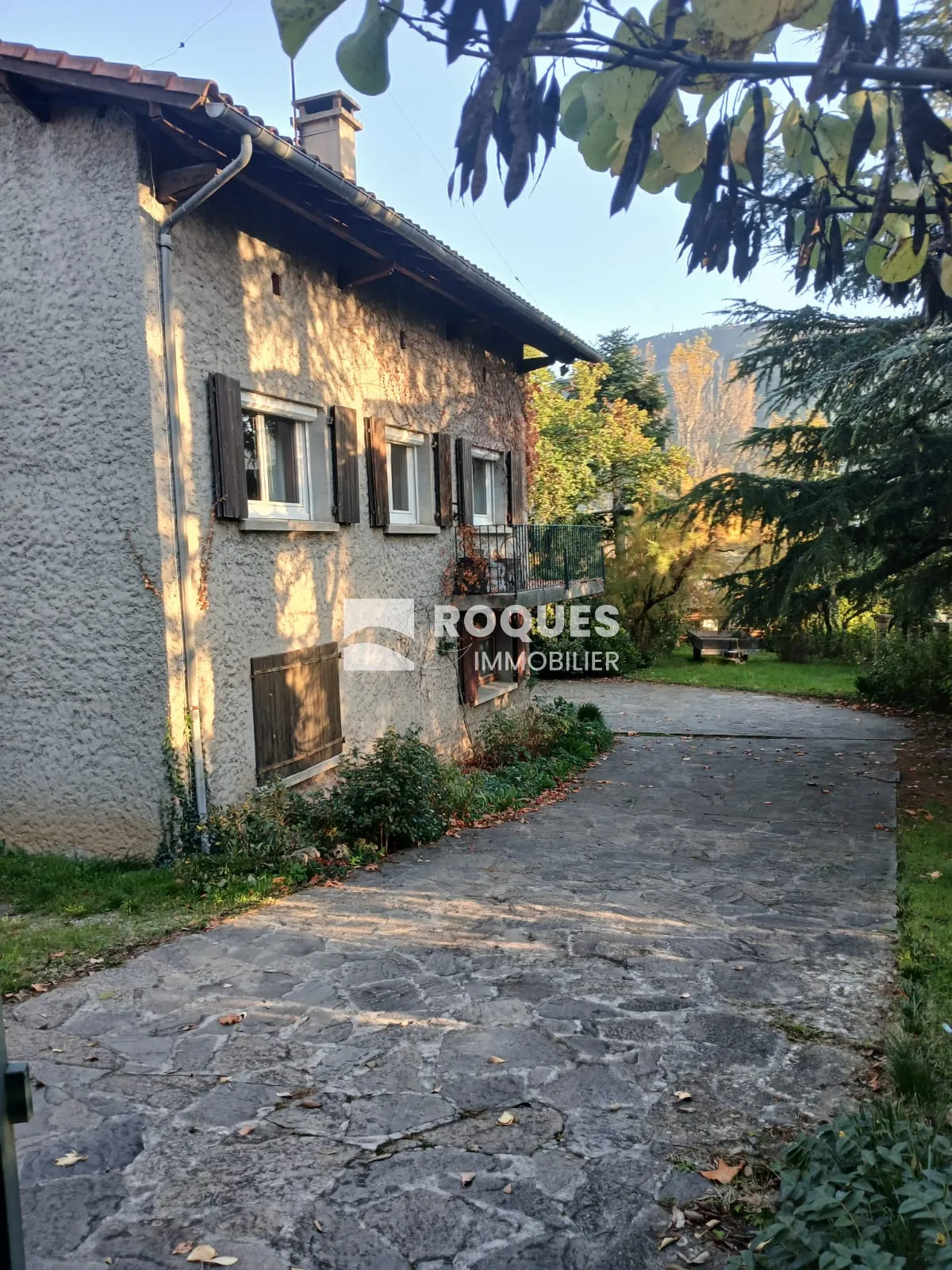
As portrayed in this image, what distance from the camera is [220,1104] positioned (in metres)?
3.57

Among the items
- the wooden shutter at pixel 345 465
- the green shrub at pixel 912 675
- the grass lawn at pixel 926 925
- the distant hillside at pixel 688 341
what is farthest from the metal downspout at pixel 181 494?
the distant hillside at pixel 688 341

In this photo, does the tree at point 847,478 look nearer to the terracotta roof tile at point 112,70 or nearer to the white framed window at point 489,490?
the white framed window at point 489,490

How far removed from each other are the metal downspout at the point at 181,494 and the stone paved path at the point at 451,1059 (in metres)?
1.34

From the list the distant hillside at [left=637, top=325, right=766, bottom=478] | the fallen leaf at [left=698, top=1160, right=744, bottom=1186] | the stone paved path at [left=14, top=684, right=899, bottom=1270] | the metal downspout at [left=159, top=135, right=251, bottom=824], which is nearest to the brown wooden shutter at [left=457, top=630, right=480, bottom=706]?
the stone paved path at [left=14, top=684, right=899, bottom=1270]

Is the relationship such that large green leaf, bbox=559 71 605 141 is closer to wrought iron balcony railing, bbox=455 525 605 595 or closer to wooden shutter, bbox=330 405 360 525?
wooden shutter, bbox=330 405 360 525

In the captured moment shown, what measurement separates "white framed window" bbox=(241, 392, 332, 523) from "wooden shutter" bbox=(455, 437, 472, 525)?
114 inches

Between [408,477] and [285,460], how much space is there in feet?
7.82

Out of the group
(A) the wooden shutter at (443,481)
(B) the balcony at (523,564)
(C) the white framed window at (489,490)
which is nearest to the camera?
(A) the wooden shutter at (443,481)

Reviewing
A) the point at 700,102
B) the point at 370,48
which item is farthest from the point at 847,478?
the point at 370,48

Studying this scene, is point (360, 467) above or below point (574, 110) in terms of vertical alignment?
above

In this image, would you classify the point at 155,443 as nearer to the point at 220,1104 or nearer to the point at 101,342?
the point at 101,342

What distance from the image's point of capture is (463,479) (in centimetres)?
1088

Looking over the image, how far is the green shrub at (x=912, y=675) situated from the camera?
15383 millimetres

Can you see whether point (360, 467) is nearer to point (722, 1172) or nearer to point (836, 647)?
point (722, 1172)
